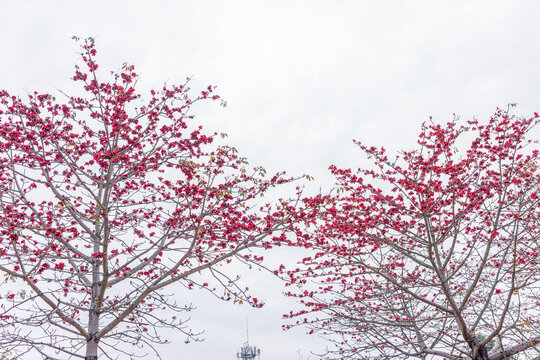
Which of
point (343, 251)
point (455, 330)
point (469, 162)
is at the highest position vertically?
point (469, 162)

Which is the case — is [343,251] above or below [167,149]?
below

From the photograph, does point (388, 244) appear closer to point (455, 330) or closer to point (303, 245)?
point (303, 245)

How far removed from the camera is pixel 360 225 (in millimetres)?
6891

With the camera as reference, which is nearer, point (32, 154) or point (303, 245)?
point (32, 154)

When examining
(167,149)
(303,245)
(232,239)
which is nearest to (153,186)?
(167,149)

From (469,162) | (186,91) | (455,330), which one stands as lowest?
(455,330)

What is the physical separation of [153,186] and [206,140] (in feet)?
4.42

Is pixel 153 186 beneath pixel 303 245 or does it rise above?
above

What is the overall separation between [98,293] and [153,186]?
2211mm

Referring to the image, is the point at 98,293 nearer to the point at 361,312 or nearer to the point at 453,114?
the point at 361,312

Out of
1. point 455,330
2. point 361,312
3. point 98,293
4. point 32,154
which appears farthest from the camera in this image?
point 455,330

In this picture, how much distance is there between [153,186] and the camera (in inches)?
283

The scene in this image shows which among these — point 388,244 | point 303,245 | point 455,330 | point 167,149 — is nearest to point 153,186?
point 167,149

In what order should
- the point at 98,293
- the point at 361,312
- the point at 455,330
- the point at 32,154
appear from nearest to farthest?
the point at 32,154 → the point at 98,293 → the point at 361,312 → the point at 455,330
